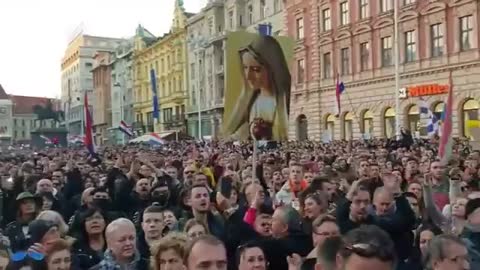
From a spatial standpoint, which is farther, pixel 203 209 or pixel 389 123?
pixel 389 123

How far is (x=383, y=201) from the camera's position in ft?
20.7

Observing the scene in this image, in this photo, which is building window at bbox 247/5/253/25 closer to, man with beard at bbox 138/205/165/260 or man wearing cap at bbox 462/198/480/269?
man with beard at bbox 138/205/165/260

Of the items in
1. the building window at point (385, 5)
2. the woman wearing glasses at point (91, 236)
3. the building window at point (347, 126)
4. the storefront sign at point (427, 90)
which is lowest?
the woman wearing glasses at point (91, 236)

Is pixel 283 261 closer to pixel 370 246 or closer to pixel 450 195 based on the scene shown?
pixel 370 246

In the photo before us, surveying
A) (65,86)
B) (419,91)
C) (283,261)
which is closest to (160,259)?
(283,261)

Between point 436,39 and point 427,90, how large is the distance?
276cm

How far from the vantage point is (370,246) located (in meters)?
2.83

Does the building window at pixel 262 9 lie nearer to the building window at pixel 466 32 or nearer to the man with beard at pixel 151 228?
the building window at pixel 466 32

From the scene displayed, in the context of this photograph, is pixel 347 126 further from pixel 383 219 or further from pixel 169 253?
pixel 169 253

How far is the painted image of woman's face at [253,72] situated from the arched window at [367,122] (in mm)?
31494

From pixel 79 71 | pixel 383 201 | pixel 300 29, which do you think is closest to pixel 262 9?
pixel 300 29

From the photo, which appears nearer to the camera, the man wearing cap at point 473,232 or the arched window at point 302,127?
the man wearing cap at point 473,232

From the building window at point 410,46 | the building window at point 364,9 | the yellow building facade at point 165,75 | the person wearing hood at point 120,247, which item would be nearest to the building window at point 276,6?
the building window at point 364,9

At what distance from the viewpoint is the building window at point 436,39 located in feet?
116
